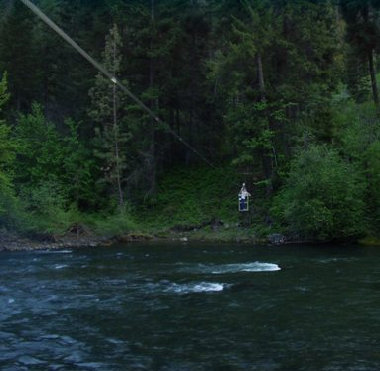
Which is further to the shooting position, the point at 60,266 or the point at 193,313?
the point at 60,266

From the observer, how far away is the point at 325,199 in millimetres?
30406

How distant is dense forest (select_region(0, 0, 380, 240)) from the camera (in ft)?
106

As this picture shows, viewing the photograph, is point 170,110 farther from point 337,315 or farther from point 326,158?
point 337,315

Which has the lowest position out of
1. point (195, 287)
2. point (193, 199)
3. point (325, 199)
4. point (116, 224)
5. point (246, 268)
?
point (195, 287)

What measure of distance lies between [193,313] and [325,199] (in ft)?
53.5

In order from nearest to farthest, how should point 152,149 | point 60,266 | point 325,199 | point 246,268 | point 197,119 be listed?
point 246,268 → point 60,266 → point 325,199 → point 152,149 → point 197,119

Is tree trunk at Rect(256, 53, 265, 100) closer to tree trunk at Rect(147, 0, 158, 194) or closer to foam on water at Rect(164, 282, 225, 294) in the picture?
tree trunk at Rect(147, 0, 158, 194)

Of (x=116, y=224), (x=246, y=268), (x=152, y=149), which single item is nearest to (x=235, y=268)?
(x=246, y=268)

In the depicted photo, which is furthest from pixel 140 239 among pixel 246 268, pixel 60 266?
pixel 246 268

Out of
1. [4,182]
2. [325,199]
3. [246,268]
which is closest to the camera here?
[246,268]

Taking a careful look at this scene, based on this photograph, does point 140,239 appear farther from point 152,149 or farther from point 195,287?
point 195,287

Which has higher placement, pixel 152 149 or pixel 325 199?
pixel 152 149

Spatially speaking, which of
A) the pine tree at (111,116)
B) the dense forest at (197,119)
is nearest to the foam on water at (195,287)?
the dense forest at (197,119)

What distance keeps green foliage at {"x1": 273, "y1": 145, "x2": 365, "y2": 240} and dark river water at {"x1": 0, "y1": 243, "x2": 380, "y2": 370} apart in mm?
3546
